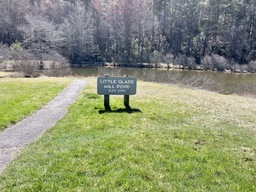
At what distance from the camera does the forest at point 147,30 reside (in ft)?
155

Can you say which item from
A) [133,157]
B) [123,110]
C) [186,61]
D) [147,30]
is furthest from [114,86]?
[147,30]

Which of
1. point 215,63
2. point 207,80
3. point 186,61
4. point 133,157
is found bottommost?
point 133,157

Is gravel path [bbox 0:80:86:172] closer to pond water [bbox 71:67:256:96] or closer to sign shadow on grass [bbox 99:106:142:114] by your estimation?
sign shadow on grass [bbox 99:106:142:114]

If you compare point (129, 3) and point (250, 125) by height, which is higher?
point (129, 3)

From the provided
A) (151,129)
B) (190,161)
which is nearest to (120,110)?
(151,129)

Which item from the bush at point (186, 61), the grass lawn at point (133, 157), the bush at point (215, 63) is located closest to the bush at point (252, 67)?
the bush at point (215, 63)

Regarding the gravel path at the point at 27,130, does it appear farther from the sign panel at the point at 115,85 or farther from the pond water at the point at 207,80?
the pond water at the point at 207,80

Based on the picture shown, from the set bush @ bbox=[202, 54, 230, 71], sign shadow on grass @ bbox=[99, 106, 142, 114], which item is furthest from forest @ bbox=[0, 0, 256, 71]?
sign shadow on grass @ bbox=[99, 106, 142, 114]

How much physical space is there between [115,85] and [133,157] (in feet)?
13.4

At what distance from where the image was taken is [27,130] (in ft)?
20.1

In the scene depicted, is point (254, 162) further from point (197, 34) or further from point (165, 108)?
point (197, 34)

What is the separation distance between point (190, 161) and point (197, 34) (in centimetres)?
5674

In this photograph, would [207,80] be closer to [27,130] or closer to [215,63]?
[215,63]

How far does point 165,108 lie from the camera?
9219mm
